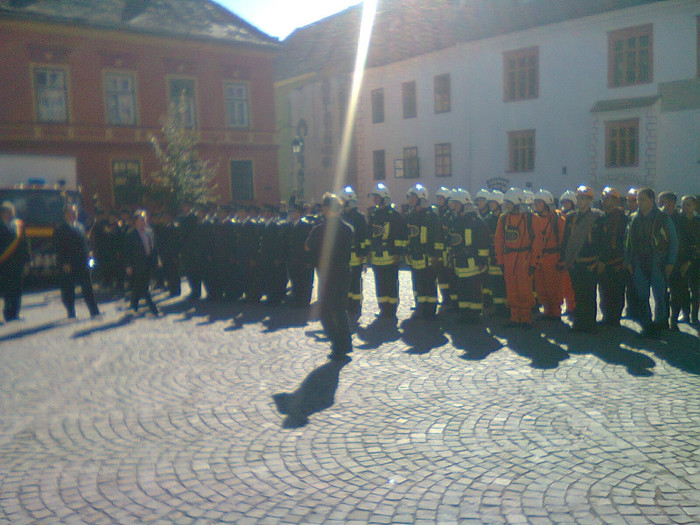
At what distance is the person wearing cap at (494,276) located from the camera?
35.4 ft

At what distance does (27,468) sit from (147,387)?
7.15ft

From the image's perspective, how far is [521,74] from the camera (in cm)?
2798

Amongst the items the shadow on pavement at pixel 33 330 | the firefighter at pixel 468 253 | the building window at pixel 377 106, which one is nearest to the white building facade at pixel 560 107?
the building window at pixel 377 106

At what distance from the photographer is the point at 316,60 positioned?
1622 inches

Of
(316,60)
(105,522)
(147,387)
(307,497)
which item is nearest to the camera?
(105,522)

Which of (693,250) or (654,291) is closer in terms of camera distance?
(654,291)

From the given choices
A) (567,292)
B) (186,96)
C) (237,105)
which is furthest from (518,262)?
(237,105)

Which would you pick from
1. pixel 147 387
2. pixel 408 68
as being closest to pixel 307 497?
pixel 147 387

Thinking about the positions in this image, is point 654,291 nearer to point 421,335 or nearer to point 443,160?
point 421,335

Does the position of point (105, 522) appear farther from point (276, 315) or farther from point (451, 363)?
point (276, 315)

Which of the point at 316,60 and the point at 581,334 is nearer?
the point at 581,334

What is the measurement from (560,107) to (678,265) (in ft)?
62.9

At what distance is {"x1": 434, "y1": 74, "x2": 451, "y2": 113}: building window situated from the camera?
3156cm

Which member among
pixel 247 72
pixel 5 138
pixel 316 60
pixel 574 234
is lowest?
pixel 574 234
